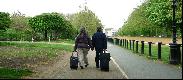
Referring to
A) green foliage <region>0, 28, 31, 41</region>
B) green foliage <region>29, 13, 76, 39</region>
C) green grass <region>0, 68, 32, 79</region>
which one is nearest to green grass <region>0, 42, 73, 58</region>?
green grass <region>0, 68, 32, 79</region>

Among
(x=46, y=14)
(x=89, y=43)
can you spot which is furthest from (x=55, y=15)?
(x=89, y=43)

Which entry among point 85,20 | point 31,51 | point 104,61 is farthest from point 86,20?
point 104,61

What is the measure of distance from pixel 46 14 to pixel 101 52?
175 ft

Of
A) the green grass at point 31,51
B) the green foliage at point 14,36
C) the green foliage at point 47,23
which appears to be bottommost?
the green grass at point 31,51

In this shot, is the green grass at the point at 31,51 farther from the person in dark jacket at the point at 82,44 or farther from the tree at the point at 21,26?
the tree at the point at 21,26

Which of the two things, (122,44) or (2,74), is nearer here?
(2,74)

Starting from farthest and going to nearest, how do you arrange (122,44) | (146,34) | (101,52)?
(146,34) < (122,44) < (101,52)

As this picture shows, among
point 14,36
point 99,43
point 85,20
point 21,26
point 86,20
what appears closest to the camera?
point 99,43

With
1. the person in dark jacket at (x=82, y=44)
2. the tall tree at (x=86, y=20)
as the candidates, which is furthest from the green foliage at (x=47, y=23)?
the person in dark jacket at (x=82, y=44)

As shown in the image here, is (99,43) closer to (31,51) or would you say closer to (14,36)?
(31,51)

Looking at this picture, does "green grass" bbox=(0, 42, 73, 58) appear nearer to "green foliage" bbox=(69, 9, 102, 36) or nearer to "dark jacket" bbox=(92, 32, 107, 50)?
"dark jacket" bbox=(92, 32, 107, 50)

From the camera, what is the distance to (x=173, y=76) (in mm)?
16984

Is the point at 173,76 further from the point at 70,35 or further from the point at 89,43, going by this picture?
the point at 70,35

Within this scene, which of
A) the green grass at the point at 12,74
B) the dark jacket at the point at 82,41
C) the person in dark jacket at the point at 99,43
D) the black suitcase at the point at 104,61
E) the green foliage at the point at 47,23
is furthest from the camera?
the green foliage at the point at 47,23
